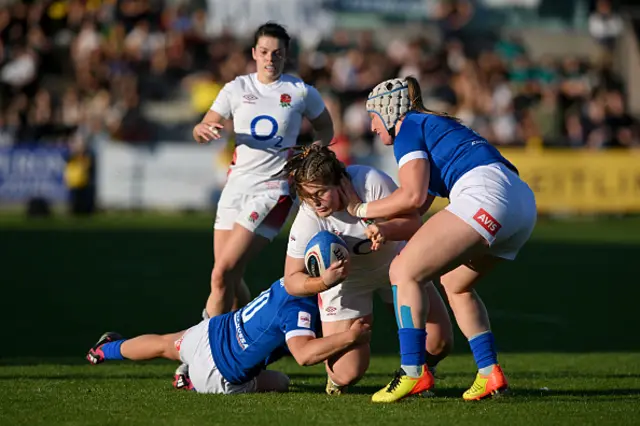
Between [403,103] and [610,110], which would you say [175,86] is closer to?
[610,110]

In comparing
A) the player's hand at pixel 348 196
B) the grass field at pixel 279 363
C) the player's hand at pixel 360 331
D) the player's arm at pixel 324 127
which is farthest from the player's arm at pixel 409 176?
the player's arm at pixel 324 127

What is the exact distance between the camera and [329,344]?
6672 mm

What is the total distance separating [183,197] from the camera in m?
23.5

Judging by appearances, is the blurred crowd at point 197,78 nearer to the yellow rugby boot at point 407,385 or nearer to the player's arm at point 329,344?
the player's arm at point 329,344

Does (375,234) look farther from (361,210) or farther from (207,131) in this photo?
(207,131)

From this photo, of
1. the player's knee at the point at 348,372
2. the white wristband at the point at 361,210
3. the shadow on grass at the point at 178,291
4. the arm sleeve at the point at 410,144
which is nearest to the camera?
the arm sleeve at the point at 410,144

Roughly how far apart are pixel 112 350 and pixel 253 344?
1.13 m

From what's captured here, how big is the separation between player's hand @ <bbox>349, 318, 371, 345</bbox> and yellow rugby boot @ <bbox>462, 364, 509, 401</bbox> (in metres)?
0.70

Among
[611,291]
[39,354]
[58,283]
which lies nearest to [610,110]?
[611,291]

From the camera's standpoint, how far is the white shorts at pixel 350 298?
23.4 ft

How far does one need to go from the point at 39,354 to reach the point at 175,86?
59.1 ft

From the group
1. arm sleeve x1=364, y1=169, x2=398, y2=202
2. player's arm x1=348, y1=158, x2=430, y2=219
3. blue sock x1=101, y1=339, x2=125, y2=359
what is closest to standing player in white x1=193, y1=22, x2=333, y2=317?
blue sock x1=101, y1=339, x2=125, y2=359

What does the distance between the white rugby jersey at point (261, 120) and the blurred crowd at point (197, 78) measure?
15330 millimetres

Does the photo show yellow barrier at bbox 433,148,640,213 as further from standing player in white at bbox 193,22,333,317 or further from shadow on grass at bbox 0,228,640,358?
standing player in white at bbox 193,22,333,317
